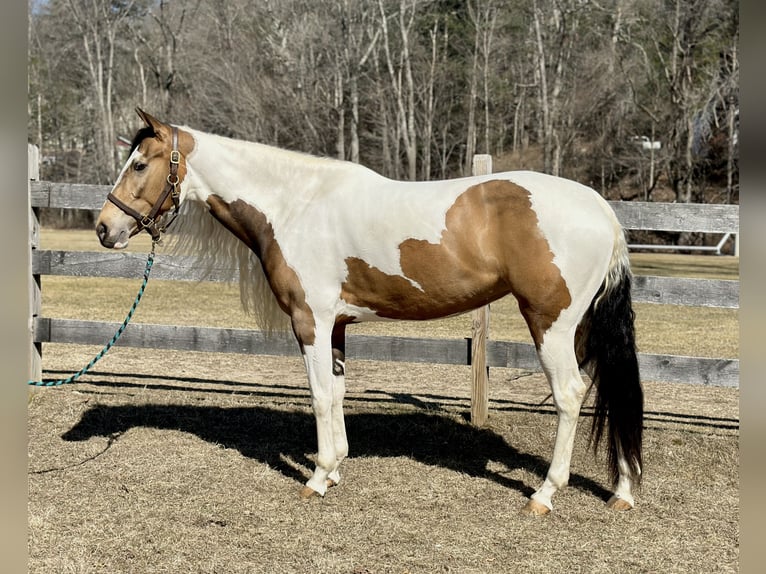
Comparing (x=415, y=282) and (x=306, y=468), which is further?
(x=306, y=468)

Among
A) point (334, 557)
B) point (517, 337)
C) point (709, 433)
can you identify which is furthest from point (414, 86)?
point (334, 557)

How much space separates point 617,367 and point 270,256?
2.03m

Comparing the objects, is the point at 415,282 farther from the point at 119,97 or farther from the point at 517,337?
the point at 119,97

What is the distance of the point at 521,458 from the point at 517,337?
16.2ft

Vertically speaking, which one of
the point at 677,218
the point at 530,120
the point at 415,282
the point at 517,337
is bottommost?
the point at 517,337

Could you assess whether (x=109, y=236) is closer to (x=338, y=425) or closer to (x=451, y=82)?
(x=338, y=425)

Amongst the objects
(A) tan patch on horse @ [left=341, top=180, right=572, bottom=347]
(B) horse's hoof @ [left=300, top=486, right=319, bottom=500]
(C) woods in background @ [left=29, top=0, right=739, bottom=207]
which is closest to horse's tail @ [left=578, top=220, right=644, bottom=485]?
(A) tan patch on horse @ [left=341, top=180, right=572, bottom=347]

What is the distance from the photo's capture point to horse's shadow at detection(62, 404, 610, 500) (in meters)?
4.83

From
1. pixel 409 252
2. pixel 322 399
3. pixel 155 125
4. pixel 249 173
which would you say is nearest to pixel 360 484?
pixel 322 399

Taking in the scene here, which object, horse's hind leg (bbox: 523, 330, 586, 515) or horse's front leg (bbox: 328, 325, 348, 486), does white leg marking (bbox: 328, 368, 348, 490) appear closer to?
horse's front leg (bbox: 328, 325, 348, 486)

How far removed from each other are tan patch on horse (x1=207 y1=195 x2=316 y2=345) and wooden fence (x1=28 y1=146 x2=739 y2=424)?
85cm

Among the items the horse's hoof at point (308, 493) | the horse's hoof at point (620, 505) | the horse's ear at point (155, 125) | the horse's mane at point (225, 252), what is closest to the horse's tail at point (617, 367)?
the horse's hoof at point (620, 505)

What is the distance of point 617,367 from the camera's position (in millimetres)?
4051

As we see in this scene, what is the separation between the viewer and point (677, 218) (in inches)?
210
